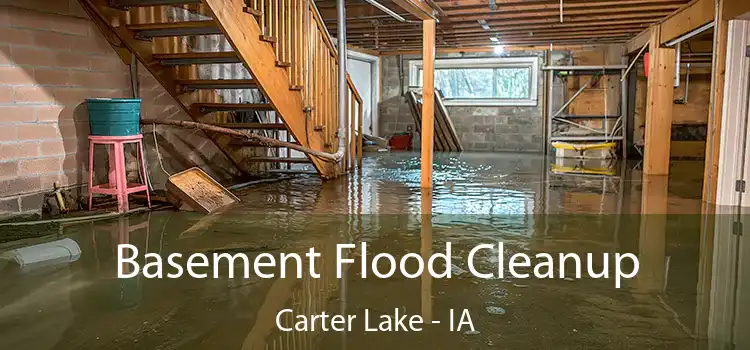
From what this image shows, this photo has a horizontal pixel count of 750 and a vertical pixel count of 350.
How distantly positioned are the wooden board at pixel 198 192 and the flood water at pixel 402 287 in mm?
167

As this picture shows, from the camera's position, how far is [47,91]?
458 centimetres

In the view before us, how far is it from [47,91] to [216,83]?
151 cm

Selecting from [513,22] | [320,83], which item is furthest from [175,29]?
[513,22]

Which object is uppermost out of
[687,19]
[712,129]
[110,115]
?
[687,19]

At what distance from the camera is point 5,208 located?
14.2 ft

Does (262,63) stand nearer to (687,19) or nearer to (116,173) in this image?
(116,173)

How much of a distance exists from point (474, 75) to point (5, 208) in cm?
965

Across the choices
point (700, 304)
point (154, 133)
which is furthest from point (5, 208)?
point (700, 304)

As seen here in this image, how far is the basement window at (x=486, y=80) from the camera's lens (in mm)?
11711

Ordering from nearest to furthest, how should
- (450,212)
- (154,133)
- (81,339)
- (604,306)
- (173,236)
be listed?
1. (81,339)
2. (604,306)
3. (173,236)
4. (450,212)
5. (154,133)

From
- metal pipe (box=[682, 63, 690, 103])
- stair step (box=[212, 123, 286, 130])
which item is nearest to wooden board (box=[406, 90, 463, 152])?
metal pipe (box=[682, 63, 690, 103])

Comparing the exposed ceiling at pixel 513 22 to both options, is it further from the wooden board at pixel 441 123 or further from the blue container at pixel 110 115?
the blue container at pixel 110 115

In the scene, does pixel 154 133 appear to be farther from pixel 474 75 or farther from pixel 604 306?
pixel 474 75

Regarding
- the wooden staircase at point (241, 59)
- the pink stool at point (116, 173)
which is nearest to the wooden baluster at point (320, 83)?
the wooden staircase at point (241, 59)
